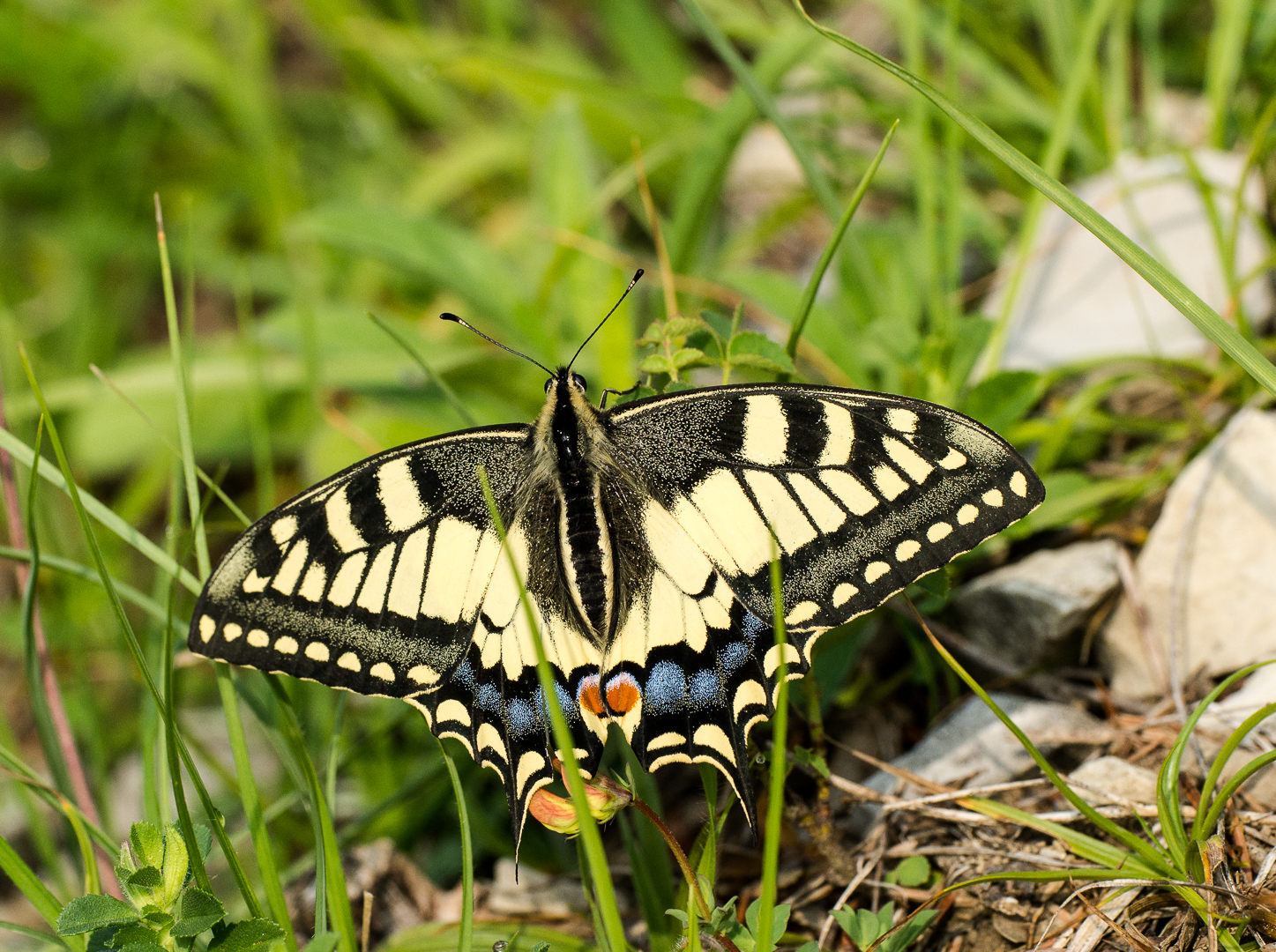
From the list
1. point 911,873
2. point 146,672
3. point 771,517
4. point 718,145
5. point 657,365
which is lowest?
point 911,873

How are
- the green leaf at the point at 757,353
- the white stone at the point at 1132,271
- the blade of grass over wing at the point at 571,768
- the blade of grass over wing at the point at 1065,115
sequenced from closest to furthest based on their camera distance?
the blade of grass over wing at the point at 571,768 < the green leaf at the point at 757,353 < the blade of grass over wing at the point at 1065,115 < the white stone at the point at 1132,271

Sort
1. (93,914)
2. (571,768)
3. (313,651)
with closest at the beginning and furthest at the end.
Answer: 1. (571,768)
2. (93,914)
3. (313,651)

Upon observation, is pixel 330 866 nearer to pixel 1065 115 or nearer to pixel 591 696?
pixel 591 696

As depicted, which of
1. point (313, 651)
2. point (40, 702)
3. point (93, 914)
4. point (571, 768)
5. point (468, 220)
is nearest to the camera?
point (571, 768)

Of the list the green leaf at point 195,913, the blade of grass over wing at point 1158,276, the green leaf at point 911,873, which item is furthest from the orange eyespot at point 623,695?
the blade of grass over wing at point 1158,276

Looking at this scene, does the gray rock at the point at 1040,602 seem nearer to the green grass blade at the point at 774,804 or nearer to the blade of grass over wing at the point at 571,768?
the green grass blade at the point at 774,804

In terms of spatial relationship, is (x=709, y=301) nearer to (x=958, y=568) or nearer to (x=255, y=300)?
(x=958, y=568)

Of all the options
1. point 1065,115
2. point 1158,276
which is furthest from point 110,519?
point 1065,115

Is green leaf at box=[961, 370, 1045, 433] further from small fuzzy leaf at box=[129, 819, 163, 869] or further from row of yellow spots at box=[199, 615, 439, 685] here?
small fuzzy leaf at box=[129, 819, 163, 869]
